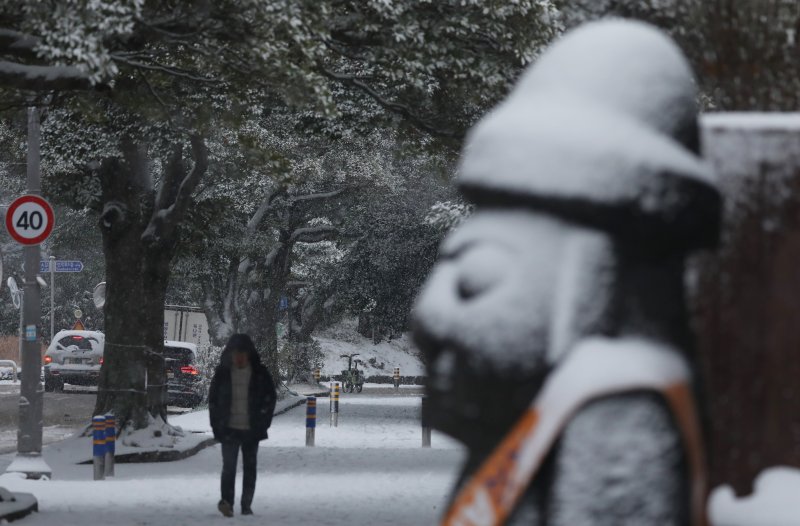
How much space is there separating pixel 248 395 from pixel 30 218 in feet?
16.4

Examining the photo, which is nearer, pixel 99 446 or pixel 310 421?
pixel 99 446

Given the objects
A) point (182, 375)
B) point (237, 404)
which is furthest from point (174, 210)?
point (182, 375)

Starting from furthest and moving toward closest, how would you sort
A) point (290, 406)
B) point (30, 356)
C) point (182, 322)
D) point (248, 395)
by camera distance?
point (182, 322) → point (290, 406) → point (30, 356) → point (248, 395)

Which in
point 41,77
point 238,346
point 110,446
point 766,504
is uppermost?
point 41,77

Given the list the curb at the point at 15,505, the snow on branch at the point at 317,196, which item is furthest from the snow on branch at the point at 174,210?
the snow on branch at the point at 317,196

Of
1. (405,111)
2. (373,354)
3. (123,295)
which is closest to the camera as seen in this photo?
(405,111)

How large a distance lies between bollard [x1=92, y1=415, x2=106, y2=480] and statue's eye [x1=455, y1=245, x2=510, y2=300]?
1386 cm

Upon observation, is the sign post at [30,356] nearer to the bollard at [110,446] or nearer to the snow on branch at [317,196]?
the bollard at [110,446]

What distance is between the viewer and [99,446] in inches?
659

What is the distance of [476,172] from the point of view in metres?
3.18

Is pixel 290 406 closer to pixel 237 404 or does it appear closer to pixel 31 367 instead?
pixel 31 367

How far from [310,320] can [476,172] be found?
5763 cm

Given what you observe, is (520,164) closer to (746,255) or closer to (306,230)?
(746,255)

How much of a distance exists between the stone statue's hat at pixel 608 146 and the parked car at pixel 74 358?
38.8 m
